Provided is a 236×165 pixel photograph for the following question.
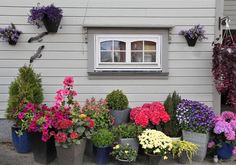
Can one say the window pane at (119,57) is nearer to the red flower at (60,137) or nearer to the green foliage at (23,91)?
the green foliage at (23,91)

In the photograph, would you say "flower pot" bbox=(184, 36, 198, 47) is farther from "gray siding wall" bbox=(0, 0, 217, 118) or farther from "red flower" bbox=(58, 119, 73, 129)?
"red flower" bbox=(58, 119, 73, 129)

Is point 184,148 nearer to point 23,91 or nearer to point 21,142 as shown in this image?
point 21,142

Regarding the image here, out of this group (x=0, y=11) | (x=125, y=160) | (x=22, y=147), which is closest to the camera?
(x=125, y=160)

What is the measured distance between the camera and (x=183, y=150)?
5102 millimetres

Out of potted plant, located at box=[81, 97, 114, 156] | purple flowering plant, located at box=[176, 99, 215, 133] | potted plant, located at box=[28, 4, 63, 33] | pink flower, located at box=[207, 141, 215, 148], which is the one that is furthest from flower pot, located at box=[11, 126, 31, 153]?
pink flower, located at box=[207, 141, 215, 148]

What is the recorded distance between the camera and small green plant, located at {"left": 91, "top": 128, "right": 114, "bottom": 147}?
4.91 metres

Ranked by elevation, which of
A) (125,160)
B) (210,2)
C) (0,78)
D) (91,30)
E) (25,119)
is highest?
(210,2)

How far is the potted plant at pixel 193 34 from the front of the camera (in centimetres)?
575

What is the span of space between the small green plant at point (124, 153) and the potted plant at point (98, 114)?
0.50 metres

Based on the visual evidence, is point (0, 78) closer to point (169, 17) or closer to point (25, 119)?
point (25, 119)

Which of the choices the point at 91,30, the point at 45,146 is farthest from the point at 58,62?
the point at 45,146

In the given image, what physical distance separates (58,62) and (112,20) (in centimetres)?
114

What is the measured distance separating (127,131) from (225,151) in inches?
59.4

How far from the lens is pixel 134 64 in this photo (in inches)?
233
